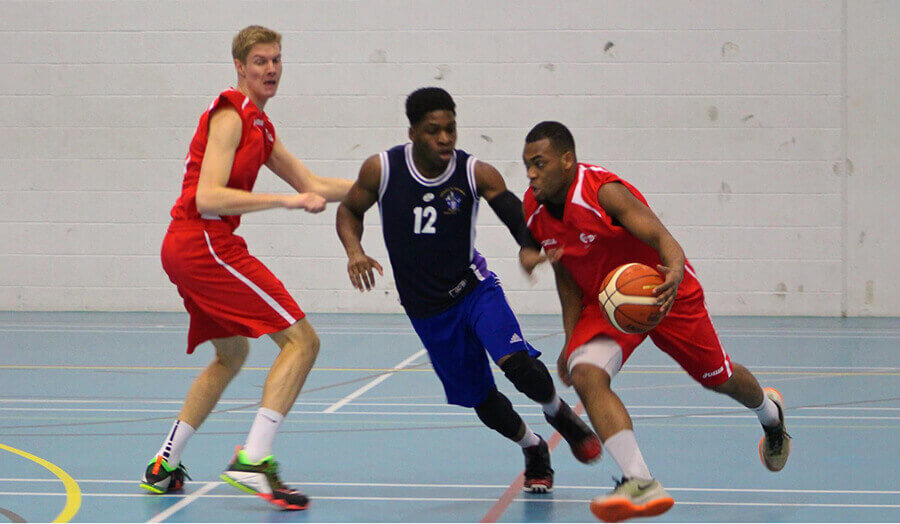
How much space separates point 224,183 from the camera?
13.6 feet

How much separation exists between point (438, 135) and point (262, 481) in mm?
1456

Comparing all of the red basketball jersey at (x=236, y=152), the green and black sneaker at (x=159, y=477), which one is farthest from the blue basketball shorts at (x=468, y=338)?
the green and black sneaker at (x=159, y=477)

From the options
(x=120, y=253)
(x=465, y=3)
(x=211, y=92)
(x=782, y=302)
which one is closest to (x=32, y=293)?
(x=120, y=253)

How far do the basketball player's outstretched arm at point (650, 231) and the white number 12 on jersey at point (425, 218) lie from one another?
0.72 meters

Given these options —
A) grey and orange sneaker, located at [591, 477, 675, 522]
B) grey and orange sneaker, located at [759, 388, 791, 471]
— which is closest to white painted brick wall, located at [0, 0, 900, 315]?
grey and orange sneaker, located at [759, 388, 791, 471]

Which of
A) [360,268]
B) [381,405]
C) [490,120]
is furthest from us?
[490,120]

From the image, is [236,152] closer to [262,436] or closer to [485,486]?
[262,436]

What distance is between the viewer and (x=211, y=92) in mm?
11695

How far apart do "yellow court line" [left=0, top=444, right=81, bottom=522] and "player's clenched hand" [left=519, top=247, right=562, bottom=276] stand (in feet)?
6.18

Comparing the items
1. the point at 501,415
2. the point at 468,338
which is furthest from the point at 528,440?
the point at 468,338

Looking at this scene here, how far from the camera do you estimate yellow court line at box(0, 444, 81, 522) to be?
3.90 meters

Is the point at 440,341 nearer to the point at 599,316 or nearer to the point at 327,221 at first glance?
the point at 599,316

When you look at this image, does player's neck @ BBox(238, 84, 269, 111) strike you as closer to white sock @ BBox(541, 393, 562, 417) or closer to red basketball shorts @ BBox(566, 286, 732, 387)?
red basketball shorts @ BBox(566, 286, 732, 387)

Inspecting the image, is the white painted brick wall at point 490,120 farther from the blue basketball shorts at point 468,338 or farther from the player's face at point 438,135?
the player's face at point 438,135
